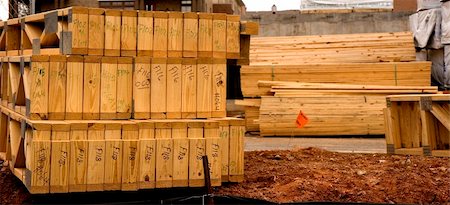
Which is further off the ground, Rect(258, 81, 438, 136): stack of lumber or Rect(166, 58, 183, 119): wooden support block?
Rect(166, 58, 183, 119): wooden support block

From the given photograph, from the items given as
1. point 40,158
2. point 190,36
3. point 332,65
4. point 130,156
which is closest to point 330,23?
point 332,65

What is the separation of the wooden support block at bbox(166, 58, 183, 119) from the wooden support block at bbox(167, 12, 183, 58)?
0.16 m

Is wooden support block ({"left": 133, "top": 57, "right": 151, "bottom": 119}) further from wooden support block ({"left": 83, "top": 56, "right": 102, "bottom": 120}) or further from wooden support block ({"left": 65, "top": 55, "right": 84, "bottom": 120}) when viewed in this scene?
wooden support block ({"left": 65, "top": 55, "right": 84, "bottom": 120})

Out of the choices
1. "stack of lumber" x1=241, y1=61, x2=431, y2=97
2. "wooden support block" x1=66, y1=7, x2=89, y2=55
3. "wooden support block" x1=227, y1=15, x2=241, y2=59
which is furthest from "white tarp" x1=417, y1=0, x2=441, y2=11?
"wooden support block" x1=66, y1=7, x2=89, y2=55

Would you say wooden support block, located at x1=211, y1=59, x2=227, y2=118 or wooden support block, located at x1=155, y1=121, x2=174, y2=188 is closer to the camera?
wooden support block, located at x1=155, y1=121, x2=174, y2=188

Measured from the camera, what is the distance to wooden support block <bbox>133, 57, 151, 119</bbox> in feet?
24.3

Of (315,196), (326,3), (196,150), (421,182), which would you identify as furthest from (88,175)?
(326,3)

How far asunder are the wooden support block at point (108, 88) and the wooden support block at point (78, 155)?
509 mm

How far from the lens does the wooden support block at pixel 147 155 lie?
702 centimetres

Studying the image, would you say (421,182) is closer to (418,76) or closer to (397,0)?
(418,76)

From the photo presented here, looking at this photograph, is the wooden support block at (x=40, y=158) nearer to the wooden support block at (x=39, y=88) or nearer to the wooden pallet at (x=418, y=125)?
the wooden support block at (x=39, y=88)

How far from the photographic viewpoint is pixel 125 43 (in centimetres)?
745

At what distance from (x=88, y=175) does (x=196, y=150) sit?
1.43 meters

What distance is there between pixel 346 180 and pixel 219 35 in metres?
2.87
